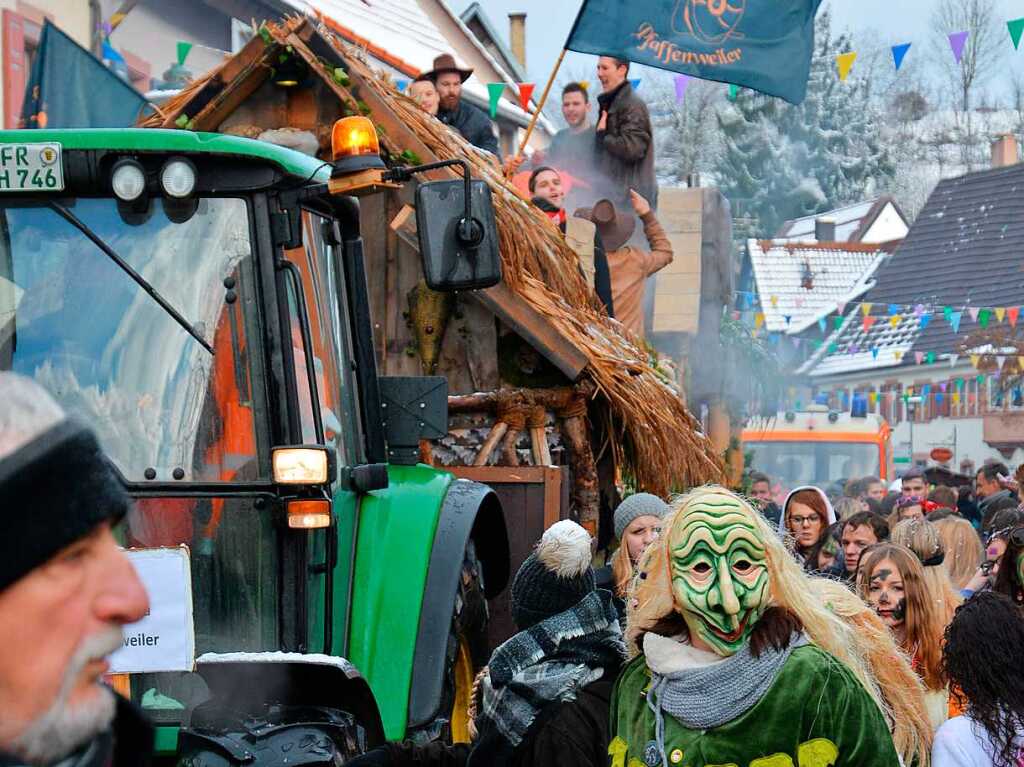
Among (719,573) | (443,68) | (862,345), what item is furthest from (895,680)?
(862,345)

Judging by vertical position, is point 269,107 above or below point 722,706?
above

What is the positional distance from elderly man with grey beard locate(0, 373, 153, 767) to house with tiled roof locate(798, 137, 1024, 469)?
3857 centimetres

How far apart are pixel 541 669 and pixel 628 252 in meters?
8.61

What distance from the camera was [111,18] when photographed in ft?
56.3

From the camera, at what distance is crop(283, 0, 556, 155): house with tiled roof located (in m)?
23.2

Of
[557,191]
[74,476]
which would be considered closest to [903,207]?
[557,191]

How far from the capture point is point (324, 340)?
232 inches

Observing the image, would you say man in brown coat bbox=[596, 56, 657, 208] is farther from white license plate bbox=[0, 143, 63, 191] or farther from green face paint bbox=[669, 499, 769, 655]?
green face paint bbox=[669, 499, 769, 655]

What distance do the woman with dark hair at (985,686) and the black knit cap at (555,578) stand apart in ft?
3.12

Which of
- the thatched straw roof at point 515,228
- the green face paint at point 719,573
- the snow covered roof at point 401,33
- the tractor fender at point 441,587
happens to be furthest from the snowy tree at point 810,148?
the green face paint at point 719,573

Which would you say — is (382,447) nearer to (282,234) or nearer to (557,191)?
(282,234)

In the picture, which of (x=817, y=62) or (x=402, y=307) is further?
(x=817, y=62)

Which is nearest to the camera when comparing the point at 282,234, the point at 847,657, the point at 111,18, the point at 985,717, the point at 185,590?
the point at 847,657

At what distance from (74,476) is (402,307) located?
8192 mm
